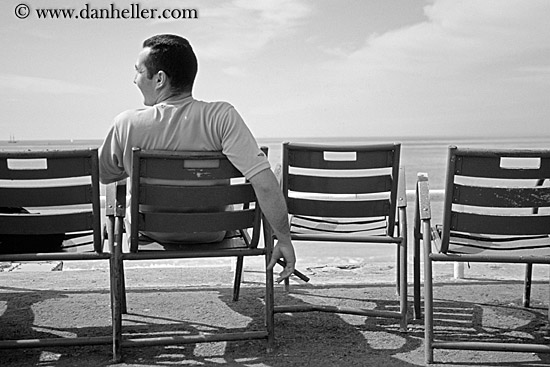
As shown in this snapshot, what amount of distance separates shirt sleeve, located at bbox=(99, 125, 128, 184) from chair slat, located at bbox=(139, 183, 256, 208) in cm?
27

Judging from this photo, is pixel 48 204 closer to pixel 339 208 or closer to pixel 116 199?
pixel 116 199

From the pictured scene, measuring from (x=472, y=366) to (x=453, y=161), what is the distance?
94 cm

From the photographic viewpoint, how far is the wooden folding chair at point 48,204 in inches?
123

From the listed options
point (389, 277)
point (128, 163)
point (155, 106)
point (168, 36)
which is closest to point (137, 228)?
point (128, 163)

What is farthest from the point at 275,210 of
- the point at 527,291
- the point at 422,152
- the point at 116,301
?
the point at 422,152

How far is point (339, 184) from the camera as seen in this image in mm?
3727

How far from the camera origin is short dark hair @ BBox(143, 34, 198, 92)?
332 centimetres

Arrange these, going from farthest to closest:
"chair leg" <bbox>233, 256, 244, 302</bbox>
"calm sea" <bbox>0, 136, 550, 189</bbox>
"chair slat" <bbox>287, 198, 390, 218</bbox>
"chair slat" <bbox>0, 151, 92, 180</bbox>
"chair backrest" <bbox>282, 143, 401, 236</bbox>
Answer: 1. "calm sea" <bbox>0, 136, 550, 189</bbox>
2. "chair leg" <bbox>233, 256, 244, 302</bbox>
3. "chair slat" <bbox>287, 198, 390, 218</bbox>
4. "chair backrest" <bbox>282, 143, 401, 236</bbox>
5. "chair slat" <bbox>0, 151, 92, 180</bbox>

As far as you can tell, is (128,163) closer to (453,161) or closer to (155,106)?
(155,106)

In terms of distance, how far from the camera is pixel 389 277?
19.1ft

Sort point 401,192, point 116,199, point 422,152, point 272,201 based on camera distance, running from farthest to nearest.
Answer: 1. point 422,152
2. point 401,192
3. point 116,199
4. point 272,201

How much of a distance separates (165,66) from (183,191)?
63cm

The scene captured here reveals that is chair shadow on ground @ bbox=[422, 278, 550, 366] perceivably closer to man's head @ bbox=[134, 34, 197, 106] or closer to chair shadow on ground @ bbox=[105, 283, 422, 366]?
chair shadow on ground @ bbox=[105, 283, 422, 366]

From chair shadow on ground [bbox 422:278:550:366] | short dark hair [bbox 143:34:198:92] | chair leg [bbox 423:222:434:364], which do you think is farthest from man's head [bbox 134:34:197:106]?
chair shadow on ground [bbox 422:278:550:366]
